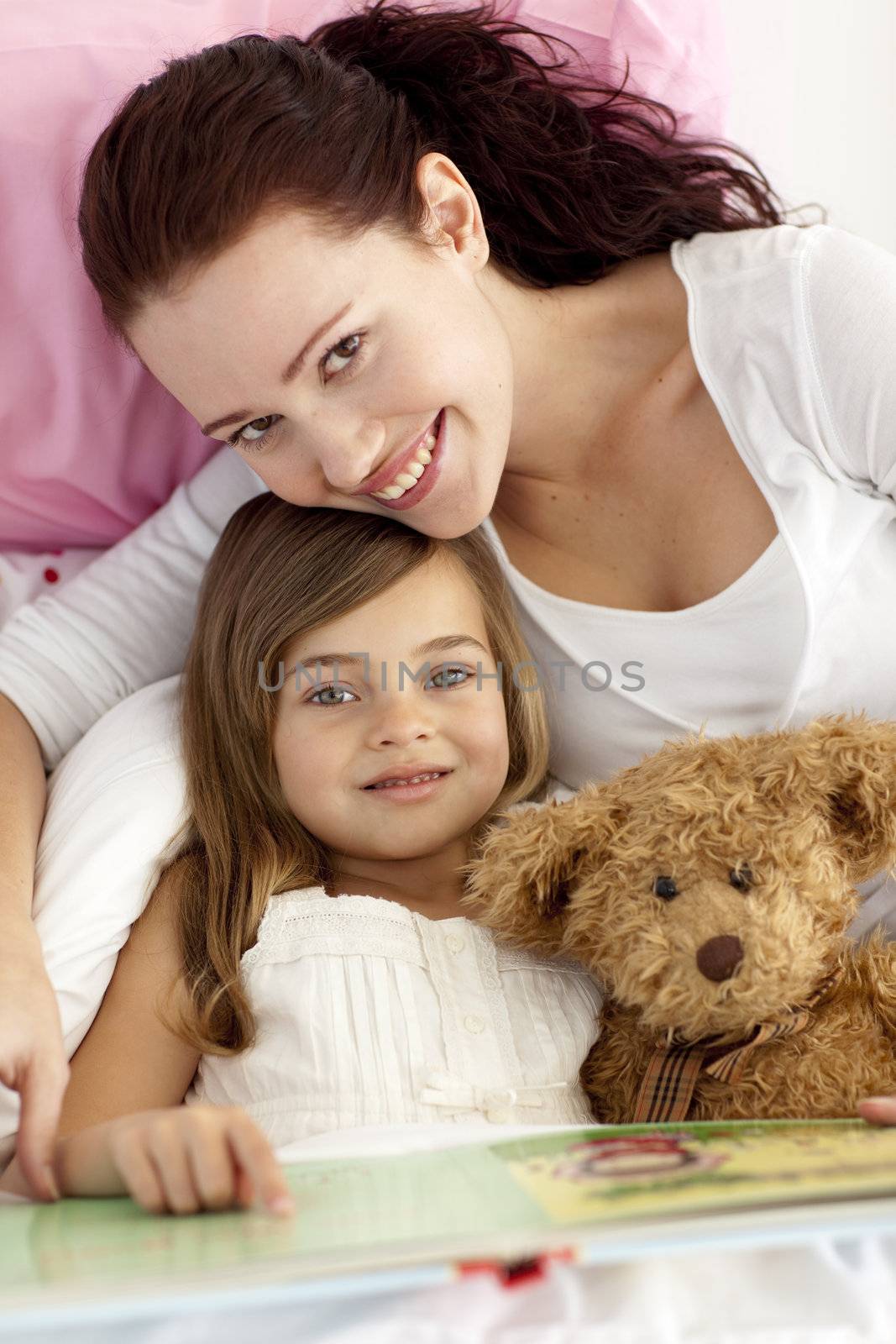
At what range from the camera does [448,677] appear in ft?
3.85

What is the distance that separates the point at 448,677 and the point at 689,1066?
0.42 m

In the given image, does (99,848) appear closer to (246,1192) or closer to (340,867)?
(340,867)

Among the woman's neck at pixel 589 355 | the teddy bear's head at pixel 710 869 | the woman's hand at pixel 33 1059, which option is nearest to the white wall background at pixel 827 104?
the woman's neck at pixel 589 355

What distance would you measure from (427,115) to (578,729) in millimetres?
655

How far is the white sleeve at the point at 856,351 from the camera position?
1131 millimetres

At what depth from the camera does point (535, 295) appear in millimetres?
1302

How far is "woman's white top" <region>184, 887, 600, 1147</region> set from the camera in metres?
A: 0.98

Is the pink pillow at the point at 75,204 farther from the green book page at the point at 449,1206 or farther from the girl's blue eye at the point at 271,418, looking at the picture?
the green book page at the point at 449,1206

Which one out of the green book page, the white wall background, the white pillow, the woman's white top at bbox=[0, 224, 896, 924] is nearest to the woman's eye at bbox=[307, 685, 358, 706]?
the white pillow

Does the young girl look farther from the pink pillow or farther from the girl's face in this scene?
the pink pillow

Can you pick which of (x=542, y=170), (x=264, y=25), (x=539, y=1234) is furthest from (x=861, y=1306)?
(x=264, y=25)

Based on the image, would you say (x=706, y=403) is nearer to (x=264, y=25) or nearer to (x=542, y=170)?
(x=542, y=170)

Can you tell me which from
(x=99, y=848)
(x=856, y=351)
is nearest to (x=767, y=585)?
(x=856, y=351)

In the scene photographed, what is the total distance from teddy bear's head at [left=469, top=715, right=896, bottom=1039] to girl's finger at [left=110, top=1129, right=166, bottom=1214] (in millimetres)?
357
